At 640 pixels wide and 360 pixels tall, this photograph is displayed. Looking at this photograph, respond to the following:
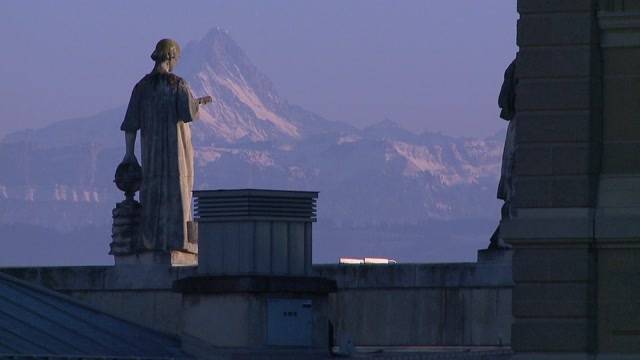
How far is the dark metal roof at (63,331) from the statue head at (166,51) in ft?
21.5

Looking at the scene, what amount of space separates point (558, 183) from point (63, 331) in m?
6.91

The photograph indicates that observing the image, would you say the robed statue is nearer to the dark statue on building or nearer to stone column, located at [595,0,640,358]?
the dark statue on building

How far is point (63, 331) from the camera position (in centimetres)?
3547

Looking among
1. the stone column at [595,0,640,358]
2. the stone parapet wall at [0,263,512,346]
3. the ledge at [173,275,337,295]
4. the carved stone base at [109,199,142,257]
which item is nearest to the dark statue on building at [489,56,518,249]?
the stone parapet wall at [0,263,512,346]

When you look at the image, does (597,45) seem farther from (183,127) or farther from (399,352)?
(183,127)

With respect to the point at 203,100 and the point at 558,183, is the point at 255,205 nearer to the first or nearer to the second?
the point at 203,100

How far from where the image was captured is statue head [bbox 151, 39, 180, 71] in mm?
43375

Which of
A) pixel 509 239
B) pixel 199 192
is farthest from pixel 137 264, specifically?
pixel 509 239

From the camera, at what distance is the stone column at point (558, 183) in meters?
32.2

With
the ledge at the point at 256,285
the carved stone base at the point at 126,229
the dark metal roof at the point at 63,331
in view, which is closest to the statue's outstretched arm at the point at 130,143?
the carved stone base at the point at 126,229

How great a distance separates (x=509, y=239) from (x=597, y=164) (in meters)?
1.32

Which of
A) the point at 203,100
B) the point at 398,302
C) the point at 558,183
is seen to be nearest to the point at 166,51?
the point at 203,100

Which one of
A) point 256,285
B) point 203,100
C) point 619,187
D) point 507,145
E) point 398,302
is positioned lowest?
point 398,302

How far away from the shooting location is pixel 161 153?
143 ft
